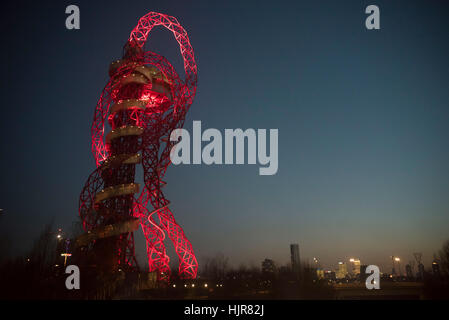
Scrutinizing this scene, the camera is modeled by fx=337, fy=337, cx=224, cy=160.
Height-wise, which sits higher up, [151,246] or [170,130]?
[170,130]

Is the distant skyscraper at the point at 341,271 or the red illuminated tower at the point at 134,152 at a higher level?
the red illuminated tower at the point at 134,152

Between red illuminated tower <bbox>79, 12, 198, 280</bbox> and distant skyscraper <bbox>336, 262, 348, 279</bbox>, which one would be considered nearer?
red illuminated tower <bbox>79, 12, 198, 280</bbox>

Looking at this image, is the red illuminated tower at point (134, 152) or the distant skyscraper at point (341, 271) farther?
the distant skyscraper at point (341, 271)

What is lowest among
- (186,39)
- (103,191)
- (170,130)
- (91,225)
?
(91,225)

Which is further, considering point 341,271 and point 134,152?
point 341,271

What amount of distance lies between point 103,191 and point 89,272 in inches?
248

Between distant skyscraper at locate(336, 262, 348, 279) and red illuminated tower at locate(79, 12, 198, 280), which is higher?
red illuminated tower at locate(79, 12, 198, 280)

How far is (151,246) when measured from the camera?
29375 millimetres
